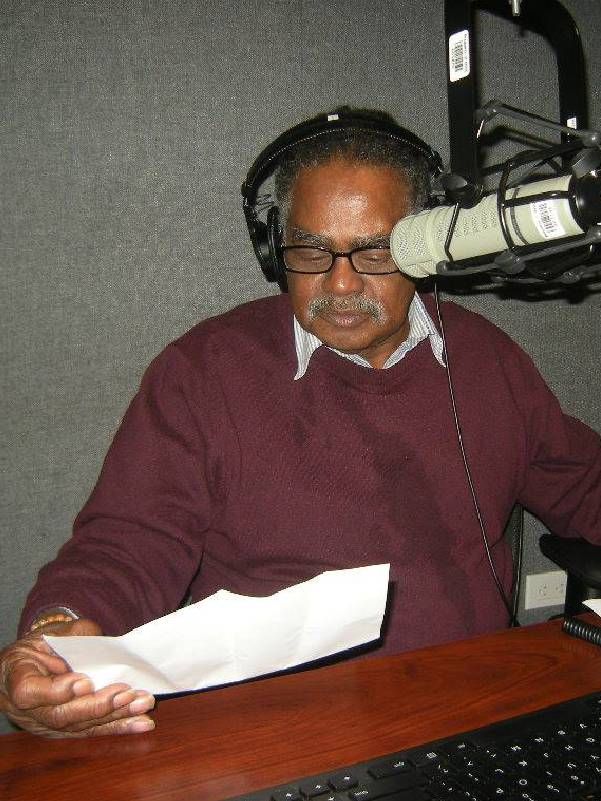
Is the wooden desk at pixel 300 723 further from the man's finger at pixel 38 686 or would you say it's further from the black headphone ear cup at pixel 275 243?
the black headphone ear cup at pixel 275 243

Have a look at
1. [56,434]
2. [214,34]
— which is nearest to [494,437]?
[56,434]

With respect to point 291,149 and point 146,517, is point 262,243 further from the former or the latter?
point 146,517

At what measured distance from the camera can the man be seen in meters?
1.12

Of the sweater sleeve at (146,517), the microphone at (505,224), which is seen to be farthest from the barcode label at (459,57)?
the sweater sleeve at (146,517)

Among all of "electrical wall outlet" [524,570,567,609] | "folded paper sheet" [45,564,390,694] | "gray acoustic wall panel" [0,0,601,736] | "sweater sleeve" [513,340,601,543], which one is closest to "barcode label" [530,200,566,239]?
"folded paper sheet" [45,564,390,694]

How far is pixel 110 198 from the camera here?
137 centimetres

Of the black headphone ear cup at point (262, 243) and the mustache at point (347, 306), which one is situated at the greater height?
the black headphone ear cup at point (262, 243)

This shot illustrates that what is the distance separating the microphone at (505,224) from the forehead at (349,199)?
0.93 feet

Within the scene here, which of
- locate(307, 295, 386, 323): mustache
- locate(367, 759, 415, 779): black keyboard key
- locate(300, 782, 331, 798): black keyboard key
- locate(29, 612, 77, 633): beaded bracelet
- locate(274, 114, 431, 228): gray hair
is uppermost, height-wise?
locate(274, 114, 431, 228): gray hair

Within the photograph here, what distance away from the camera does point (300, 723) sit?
2.39ft

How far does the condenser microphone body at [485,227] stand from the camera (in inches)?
27.2

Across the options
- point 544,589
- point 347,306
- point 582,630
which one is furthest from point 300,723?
point 544,589

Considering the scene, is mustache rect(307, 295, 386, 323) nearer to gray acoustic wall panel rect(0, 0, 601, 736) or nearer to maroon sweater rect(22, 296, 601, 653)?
maroon sweater rect(22, 296, 601, 653)

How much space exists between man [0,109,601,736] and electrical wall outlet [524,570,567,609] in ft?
1.78
